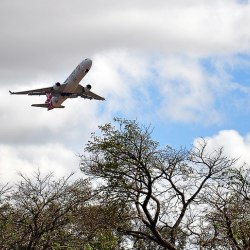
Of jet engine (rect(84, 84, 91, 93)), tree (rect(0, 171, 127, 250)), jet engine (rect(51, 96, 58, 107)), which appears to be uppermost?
jet engine (rect(84, 84, 91, 93))

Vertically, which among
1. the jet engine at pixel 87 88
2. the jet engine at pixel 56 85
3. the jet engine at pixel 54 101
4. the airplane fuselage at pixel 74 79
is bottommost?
the jet engine at pixel 54 101

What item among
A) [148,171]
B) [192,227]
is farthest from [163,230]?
[148,171]

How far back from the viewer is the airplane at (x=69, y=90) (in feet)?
190

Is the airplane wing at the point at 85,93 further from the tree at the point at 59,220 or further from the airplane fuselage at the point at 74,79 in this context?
the tree at the point at 59,220

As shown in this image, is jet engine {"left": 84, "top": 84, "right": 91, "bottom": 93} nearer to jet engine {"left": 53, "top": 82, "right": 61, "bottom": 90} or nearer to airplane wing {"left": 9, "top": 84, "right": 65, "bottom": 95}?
airplane wing {"left": 9, "top": 84, "right": 65, "bottom": 95}

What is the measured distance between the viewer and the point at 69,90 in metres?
61.0

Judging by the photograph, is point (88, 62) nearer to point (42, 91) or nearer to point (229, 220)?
point (42, 91)

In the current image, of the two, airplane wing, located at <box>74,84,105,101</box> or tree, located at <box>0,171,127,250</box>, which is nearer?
tree, located at <box>0,171,127,250</box>

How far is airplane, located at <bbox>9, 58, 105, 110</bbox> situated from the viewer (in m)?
58.1

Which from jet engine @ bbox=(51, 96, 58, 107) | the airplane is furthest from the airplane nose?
jet engine @ bbox=(51, 96, 58, 107)

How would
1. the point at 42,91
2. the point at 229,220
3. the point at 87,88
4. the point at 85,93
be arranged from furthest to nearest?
the point at 85,93
the point at 42,91
the point at 87,88
the point at 229,220

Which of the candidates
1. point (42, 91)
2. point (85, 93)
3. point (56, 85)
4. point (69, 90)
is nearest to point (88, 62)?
point (69, 90)

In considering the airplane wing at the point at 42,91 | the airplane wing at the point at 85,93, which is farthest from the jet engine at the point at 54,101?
the airplane wing at the point at 85,93

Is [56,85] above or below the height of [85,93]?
below
